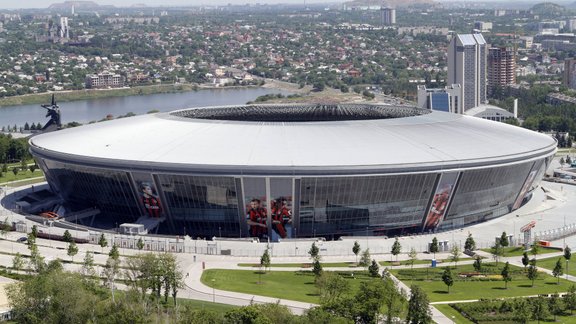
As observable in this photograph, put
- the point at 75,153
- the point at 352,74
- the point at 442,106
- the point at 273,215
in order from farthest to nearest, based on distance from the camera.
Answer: the point at 352,74 → the point at 442,106 → the point at 75,153 → the point at 273,215

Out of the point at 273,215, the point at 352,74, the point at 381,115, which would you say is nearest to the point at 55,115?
the point at 381,115

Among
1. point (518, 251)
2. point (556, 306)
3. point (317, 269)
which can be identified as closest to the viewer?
point (556, 306)

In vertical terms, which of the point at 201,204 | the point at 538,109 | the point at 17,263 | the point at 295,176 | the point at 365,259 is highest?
the point at 295,176

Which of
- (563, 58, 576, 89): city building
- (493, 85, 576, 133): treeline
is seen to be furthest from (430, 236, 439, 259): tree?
(563, 58, 576, 89): city building

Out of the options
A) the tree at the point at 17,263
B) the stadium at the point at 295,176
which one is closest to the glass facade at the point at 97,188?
the stadium at the point at 295,176

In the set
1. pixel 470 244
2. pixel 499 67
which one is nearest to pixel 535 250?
pixel 470 244

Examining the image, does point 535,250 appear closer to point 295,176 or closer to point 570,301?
point 570,301

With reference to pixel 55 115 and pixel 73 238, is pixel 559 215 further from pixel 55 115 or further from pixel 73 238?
pixel 55 115
